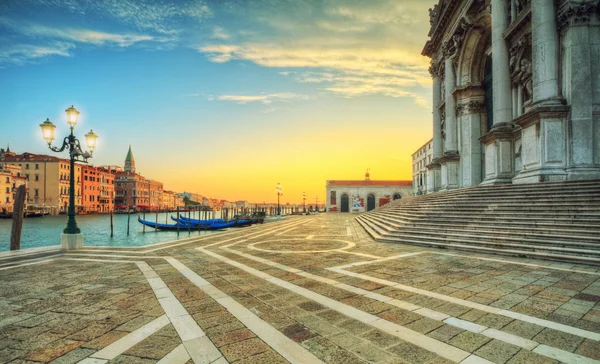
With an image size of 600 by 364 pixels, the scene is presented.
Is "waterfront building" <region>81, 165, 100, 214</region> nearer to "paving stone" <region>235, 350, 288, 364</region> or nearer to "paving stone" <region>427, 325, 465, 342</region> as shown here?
"paving stone" <region>235, 350, 288, 364</region>

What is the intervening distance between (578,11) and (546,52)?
172 centimetres

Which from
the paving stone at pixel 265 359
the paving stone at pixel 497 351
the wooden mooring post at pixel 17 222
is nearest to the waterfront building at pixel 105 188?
the wooden mooring post at pixel 17 222

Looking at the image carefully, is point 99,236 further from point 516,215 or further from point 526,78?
point 526,78

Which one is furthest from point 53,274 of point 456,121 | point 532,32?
point 456,121

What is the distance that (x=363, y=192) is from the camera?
72812mm

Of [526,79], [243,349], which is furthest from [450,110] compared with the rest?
[243,349]

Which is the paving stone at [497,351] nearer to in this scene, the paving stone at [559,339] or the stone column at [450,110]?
the paving stone at [559,339]

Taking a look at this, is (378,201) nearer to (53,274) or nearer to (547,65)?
(547,65)

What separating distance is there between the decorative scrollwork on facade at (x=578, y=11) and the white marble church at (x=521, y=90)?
0.03m

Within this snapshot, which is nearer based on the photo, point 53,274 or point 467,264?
point 53,274

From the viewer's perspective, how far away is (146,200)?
12594 centimetres

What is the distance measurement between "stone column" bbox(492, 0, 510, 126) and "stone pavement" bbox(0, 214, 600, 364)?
11.9 meters

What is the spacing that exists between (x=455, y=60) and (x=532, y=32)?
33.5 feet

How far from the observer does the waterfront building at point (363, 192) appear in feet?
238
